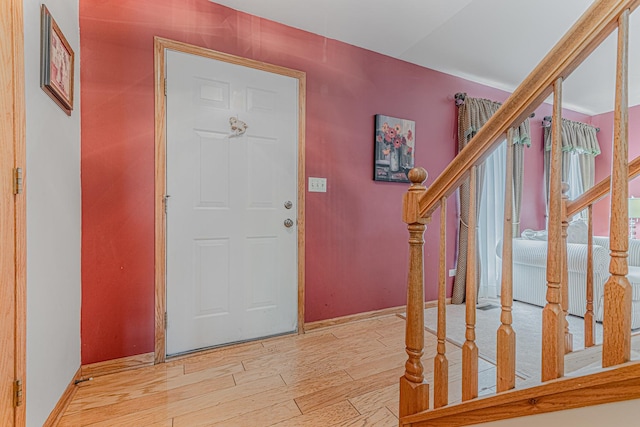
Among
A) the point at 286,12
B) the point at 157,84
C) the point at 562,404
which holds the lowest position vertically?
the point at 562,404

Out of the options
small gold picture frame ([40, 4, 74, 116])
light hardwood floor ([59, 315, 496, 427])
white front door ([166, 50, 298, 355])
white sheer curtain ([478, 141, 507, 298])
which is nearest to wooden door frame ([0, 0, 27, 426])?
small gold picture frame ([40, 4, 74, 116])

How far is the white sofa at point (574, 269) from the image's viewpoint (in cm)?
259

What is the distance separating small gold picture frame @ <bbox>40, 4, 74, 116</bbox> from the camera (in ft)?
4.34

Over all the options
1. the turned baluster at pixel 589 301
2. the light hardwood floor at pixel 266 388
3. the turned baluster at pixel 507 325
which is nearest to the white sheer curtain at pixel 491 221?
the light hardwood floor at pixel 266 388

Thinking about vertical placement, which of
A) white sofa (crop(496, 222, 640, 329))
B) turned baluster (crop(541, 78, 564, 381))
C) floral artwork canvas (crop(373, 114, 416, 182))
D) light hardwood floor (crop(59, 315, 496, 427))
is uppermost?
floral artwork canvas (crop(373, 114, 416, 182))

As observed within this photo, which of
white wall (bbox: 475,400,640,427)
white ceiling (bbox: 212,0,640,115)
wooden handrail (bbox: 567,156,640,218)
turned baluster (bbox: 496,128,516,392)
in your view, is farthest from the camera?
white ceiling (bbox: 212,0,640,115)

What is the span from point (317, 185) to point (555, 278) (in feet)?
6.39

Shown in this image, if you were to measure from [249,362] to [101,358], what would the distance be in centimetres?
87

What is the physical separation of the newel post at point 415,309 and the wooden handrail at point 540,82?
82 mm

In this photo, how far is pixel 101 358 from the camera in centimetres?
185

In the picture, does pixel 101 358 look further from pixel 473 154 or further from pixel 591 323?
pixel 591 323

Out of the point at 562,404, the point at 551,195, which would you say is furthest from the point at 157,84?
the point at 562,404

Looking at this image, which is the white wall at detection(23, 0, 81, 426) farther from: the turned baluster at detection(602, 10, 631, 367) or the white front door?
the turned baluster at detection(602, 10, 631, 367)

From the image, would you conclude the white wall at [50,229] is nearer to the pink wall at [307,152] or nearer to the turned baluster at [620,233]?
the pink wall at [307,152]
